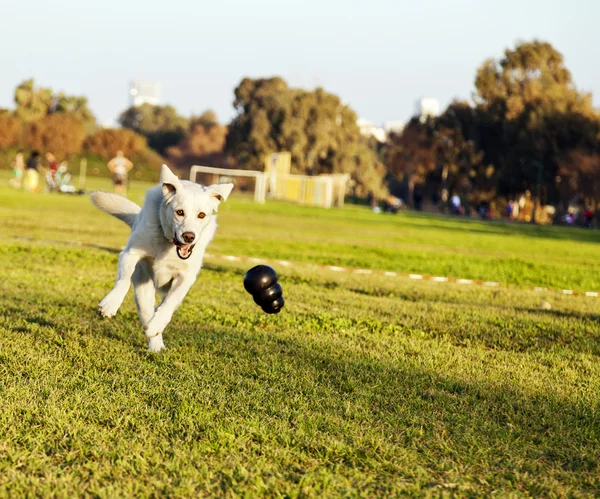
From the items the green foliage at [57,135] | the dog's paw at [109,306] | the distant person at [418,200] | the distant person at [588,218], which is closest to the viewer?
the dog's paw at [109,306]

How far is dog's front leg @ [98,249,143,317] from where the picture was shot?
6.22 meters

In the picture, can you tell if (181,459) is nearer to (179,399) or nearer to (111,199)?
(179,399)

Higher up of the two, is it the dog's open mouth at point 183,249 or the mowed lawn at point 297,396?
the dog's open mouth at point 183,249

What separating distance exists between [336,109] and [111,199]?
92.7 meters

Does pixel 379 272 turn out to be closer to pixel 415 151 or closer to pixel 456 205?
pixel 456 205

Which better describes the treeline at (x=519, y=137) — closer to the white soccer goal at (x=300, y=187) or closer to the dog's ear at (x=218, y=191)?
the white soccer goal at (x=300, y=187)

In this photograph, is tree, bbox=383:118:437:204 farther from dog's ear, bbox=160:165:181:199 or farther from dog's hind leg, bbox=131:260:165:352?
dog's ear, bbox=160:165:181:199

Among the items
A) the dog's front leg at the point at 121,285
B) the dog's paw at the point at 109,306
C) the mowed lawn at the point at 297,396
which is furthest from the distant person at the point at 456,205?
the dog's paw at the point at 109,306

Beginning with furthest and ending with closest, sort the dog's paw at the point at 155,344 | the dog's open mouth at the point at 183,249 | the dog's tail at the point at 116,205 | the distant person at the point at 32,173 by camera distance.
Answer: the distant person at the point at 32,173
the dog's tail at the point at 116,205
the dog's paw at the point at 155,344
the dog's open mouth at the point at 183,249

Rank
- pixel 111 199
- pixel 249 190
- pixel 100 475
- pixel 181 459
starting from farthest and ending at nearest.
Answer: pixel 249 190, pixel 111 199, pixel 181 459, pixel 100 475

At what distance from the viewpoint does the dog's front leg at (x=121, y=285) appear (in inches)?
245

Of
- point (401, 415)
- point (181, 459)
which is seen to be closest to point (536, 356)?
point (401, 415)

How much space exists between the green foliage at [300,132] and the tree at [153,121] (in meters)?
39.8

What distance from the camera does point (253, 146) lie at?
98.1 m
